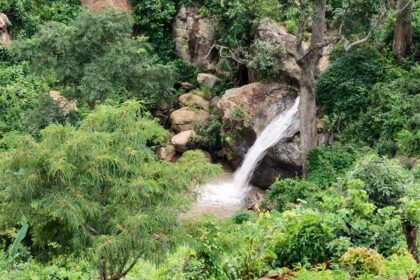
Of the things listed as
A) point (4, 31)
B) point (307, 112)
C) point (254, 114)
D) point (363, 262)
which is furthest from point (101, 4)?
point (363, 262)

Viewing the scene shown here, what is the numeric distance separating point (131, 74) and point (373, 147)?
7.46m

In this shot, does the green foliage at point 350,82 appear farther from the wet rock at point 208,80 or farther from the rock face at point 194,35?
the rock face at point 194,35

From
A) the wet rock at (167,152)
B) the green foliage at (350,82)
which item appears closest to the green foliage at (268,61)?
the green foliage at (350,82)

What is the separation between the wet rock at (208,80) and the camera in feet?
75.6

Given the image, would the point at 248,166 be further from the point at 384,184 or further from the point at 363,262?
the point at 363,262

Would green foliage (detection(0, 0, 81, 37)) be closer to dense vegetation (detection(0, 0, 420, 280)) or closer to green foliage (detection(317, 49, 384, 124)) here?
green foliage (detection(317, 49, 384, 124))

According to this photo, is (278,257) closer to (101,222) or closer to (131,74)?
(101,222)

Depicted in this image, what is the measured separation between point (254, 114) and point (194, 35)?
6.08 metres

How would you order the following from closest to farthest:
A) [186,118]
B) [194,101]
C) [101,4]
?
1. [186,118]
2. [194,101]
3. [101,4]

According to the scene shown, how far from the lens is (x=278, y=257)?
8508 mm

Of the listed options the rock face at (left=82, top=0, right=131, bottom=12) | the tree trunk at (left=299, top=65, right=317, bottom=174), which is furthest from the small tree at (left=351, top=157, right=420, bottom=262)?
the rock face at (left=82, top=0, right=131, bottom=12)

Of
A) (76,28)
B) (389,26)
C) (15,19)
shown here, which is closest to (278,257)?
(76,28)

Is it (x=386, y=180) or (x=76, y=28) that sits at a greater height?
(x=76, y=28)

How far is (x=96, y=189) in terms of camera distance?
6594 millimetres
